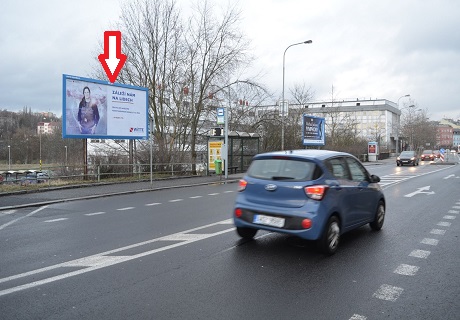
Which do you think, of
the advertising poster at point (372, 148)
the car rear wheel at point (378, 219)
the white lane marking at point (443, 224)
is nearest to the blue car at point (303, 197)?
the car rear wheel at point (378, 219)

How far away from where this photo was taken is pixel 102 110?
1848 centimetres

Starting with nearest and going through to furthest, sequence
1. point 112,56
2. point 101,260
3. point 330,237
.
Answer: point 101,260, point 330,237, point 112,56

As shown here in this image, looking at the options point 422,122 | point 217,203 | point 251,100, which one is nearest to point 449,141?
point 422,122

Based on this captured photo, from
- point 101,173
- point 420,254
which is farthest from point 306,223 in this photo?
point 101,173

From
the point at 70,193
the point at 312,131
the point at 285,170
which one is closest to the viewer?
the point at 285,170

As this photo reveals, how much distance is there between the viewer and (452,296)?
4551 millimetres

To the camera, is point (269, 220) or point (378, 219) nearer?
point (269, 220)

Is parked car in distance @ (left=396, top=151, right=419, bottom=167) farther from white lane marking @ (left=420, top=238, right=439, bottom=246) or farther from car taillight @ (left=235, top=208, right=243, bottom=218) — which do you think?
car taillight @ (left=235, top=208, right=243, bottom=218)

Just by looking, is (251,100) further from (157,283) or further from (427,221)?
(157,283)

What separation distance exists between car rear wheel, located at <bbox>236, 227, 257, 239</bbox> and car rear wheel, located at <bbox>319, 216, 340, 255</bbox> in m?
1.50

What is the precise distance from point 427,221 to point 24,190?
13525 mm

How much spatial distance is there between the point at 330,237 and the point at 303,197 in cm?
80

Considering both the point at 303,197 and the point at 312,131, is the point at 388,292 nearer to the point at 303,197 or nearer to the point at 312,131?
the point at 303,197

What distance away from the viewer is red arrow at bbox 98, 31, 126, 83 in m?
24.8
